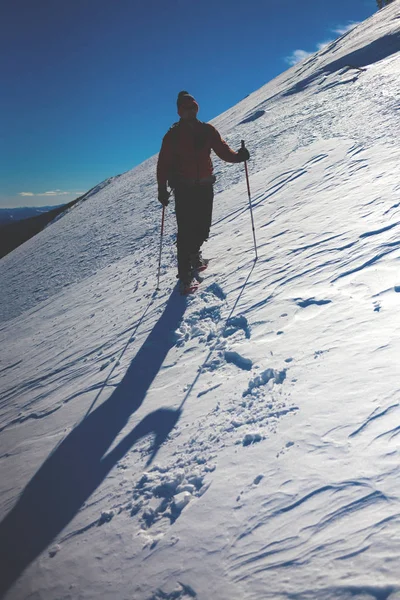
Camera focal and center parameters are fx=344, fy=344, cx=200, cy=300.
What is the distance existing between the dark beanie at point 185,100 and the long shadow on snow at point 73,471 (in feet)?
10.3

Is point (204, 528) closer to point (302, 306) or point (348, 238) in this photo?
point (302, 306)

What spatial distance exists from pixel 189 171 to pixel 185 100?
Result: 0.81 metres

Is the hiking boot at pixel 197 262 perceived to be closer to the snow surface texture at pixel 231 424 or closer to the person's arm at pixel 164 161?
the snow surface texture at pixel 231 424

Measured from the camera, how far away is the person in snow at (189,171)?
14.1 feet

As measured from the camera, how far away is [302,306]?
330 cm

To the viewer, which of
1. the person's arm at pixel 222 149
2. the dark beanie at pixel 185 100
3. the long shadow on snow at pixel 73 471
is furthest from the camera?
the person's arm at pixel 222 149

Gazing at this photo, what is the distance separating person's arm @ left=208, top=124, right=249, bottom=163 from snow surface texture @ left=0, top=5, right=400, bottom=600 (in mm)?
1267

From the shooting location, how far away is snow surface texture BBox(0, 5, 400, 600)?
5.34 ft

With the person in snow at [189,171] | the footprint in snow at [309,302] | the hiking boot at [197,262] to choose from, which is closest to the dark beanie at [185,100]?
the person in snow at [189,171]

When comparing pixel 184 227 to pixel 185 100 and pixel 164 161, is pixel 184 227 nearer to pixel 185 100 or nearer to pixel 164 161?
pixel 164 161

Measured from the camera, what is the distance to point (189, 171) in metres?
4.40

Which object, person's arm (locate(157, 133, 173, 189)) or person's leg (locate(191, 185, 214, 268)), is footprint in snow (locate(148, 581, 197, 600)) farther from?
person's arm (locate(157, 133, 173, 189))

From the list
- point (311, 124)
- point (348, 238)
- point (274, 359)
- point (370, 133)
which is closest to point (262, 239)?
point (348, 238)

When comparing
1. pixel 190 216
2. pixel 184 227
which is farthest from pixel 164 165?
pixel 184 227
